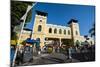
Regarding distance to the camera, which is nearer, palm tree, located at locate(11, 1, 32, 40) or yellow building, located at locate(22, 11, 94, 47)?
palm tree, located at locate(11, 1, 32, 40)

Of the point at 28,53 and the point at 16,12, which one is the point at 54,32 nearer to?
the point at 28,53

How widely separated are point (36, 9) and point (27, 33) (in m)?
0.31

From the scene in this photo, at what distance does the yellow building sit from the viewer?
2524mm

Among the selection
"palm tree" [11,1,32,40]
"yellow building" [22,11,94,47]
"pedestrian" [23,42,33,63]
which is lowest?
"pedestrian" [23,42,33,63]

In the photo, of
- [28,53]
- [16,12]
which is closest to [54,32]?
[28,53]

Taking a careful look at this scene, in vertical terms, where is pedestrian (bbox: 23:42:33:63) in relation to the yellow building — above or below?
below

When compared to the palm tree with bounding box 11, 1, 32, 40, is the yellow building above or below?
below

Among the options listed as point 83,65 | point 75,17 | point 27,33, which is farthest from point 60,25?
point 83,65

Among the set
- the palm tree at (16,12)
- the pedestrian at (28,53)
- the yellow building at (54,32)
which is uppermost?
the palm tree at (16,12)

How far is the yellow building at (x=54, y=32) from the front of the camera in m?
2.52

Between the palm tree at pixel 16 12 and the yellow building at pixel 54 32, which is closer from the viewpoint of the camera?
the palm tree at pixel 16 12

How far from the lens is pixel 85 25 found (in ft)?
9.02
